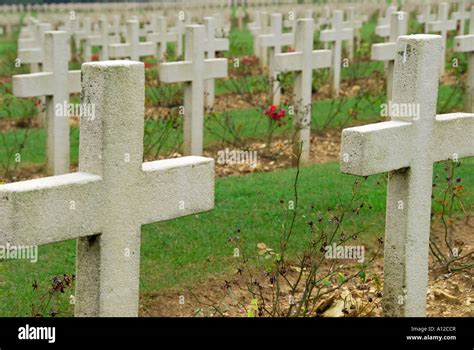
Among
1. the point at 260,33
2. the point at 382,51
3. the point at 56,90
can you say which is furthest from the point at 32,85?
the point at 260,33

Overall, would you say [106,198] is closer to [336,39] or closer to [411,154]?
[411,154]

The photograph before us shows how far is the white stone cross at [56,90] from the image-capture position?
9.23 meters

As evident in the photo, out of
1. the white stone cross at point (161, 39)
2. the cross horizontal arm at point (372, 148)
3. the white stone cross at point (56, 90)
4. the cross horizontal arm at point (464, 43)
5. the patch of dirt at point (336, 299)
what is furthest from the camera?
the white stone cross at point (161, 39)

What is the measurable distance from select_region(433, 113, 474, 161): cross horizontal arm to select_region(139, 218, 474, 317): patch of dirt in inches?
27.7

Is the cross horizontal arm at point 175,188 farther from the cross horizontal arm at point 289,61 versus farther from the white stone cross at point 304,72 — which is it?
the white stone cross at point 304,72

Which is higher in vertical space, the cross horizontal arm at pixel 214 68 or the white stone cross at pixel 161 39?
the cross horizontal arm at pixel 214 68

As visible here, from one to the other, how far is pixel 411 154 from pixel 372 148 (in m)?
0.40

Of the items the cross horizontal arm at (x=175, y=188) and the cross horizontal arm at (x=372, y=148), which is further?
the cross horizontal arm at (x=372, y=148)

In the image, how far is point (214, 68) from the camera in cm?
1016

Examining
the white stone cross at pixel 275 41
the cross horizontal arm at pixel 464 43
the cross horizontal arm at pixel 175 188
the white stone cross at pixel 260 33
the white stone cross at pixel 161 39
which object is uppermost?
the cross horizontal arm at pixel 175 188

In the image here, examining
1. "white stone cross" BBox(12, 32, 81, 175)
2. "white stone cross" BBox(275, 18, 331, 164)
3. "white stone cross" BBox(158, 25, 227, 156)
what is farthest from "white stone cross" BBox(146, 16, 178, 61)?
"white stone cross" BBox(12, 32, 81, 175)

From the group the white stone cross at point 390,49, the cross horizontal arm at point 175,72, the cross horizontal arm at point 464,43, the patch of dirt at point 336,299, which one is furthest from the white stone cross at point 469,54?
the patch of dirt at point 336,299

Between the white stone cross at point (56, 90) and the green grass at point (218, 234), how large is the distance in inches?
61.2
